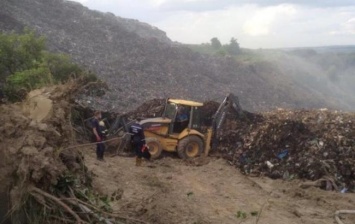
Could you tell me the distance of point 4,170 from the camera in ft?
15.9

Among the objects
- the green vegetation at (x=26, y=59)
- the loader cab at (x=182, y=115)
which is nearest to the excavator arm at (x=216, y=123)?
the loader cab at (x=182, y=115)

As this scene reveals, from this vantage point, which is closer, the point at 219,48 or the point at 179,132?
the point at 179,132

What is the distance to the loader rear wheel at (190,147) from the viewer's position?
38.6 feet

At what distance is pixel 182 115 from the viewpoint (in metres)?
12.0

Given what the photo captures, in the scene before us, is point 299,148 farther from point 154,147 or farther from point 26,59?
point 26,59

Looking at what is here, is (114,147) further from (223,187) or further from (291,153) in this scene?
(291,153)

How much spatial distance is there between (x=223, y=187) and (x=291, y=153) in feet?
7.57

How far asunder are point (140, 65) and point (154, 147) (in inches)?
771

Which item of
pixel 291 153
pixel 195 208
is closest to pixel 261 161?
pixel 291 153

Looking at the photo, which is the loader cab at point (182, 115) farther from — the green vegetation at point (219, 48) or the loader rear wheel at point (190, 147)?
the green vegetation at point (219, 48)

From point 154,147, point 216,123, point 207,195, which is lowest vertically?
point 207,195

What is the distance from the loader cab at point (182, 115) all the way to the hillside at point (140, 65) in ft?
31.7

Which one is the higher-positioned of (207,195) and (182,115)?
(182,115)

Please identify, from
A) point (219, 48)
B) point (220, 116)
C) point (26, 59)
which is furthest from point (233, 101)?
point (219, 48)
